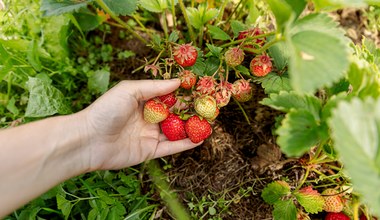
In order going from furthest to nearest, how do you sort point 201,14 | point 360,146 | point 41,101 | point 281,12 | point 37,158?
point 41,101, point 201,14, point 37,158, point 281,12, point 360,146

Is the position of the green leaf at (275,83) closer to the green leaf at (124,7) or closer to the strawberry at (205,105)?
the strawberry at (205,105)

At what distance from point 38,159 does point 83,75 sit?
0.77 metres

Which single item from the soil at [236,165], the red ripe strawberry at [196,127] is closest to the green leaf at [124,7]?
the red ripe strawberry at [196,127]

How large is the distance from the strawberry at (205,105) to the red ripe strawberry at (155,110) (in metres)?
0.13

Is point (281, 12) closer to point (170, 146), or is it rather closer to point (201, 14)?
point (201, 14)

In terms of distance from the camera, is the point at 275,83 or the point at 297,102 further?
the point at 275,83

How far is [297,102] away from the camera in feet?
4.16

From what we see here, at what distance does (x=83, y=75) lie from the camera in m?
2.09

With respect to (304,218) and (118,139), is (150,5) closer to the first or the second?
(118,139)

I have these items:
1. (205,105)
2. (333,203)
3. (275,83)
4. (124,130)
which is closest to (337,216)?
(333,203)

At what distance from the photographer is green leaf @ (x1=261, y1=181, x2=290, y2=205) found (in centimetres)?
162

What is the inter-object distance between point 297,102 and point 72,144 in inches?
32.0

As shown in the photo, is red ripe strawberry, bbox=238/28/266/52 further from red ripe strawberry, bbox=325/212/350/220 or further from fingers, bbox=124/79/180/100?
red ripe strawberry, bbox=325/212/350/220

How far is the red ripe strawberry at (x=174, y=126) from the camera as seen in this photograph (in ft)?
5.13
